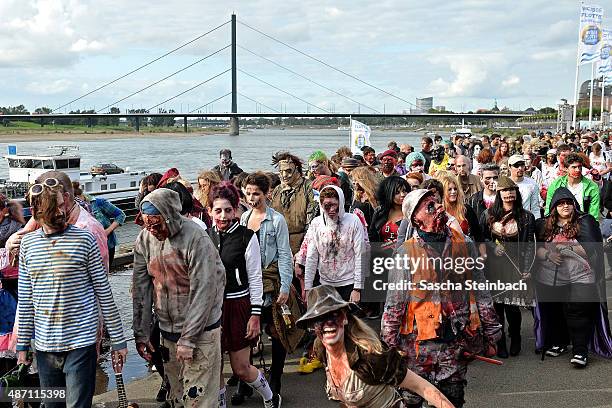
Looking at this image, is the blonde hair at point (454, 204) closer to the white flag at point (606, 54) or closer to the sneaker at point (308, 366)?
the sneaker at point (308, 366)

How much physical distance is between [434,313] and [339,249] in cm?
158

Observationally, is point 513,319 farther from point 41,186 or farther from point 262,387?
point 41,186

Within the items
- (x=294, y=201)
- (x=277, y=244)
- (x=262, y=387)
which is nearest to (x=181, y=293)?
(x=262, y=387)

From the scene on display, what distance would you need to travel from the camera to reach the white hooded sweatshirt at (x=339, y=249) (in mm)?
4992

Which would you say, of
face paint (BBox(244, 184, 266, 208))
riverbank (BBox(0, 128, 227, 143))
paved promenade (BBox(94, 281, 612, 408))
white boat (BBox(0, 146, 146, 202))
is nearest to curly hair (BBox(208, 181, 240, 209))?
face paint (BBox(244, 184, 266, 208))

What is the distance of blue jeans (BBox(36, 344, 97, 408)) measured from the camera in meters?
3.40

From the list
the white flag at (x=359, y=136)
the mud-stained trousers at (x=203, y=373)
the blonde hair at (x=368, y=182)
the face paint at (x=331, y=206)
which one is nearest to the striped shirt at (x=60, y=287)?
the mud-stained trousers at (x=203, y=373)

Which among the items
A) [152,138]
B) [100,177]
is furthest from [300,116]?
[152,138]

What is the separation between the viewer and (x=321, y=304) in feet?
8.73

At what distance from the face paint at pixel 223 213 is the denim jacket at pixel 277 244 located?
20.2 inches

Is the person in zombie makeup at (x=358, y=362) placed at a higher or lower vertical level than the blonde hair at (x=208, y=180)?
lower

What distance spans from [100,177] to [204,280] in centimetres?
2573

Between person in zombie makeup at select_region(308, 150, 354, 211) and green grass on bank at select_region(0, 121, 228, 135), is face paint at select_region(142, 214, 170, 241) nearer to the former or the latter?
person in zombie makeup at select_region(308, 150, 354, 211)

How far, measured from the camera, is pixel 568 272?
5.46 metres
